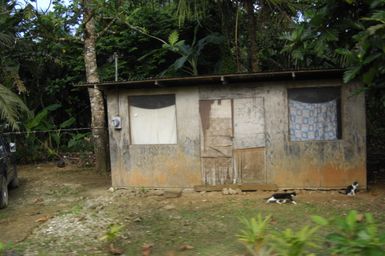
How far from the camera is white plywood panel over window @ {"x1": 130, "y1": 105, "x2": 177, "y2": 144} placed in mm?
9750

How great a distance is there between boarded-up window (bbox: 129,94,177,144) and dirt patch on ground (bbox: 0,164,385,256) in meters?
1.09

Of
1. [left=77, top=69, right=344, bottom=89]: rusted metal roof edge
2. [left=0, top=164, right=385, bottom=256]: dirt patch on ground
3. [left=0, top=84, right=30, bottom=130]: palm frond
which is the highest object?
[left=77, top=69, right=344, bottom=89]: rusted metal roof edge

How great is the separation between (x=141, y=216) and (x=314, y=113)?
3.94 m

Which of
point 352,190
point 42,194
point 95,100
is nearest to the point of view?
point 352,190

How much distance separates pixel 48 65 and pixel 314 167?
35.0 feet

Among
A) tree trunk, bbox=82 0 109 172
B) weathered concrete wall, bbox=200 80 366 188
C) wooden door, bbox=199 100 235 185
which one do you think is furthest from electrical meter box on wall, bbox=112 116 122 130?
tree trunk, bbox=82 0 109 172

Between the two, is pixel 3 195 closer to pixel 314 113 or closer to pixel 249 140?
pixel 249 140

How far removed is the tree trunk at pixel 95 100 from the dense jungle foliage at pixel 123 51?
0.44 meters

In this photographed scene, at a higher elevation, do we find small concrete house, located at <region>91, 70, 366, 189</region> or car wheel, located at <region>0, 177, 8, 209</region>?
small concrete house, located at <region>91, 70, 366, 189</region>

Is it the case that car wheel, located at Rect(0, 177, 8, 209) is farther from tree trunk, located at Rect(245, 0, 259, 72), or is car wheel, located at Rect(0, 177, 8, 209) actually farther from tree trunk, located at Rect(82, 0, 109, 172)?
tree trunk, located at Rect(245, 0, 259, 72)

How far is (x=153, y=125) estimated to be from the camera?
984 centimetres

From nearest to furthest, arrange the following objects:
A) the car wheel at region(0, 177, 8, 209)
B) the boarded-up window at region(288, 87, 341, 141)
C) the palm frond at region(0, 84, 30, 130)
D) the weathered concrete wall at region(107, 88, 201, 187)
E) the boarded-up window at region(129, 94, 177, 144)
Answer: the car wheel at region(0, 177, 8, 209), the boarded-up window at region(288, 87, 341, 141), the palm frond at region(0, 84, 30, 130), the weathered concrete wall at region(107, 88, 201, 187), the boarded-up window at region(129, 94, 177, 144)

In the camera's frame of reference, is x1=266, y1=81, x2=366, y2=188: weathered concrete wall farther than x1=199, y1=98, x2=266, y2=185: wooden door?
No

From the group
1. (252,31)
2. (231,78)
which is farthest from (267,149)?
(252,31)
